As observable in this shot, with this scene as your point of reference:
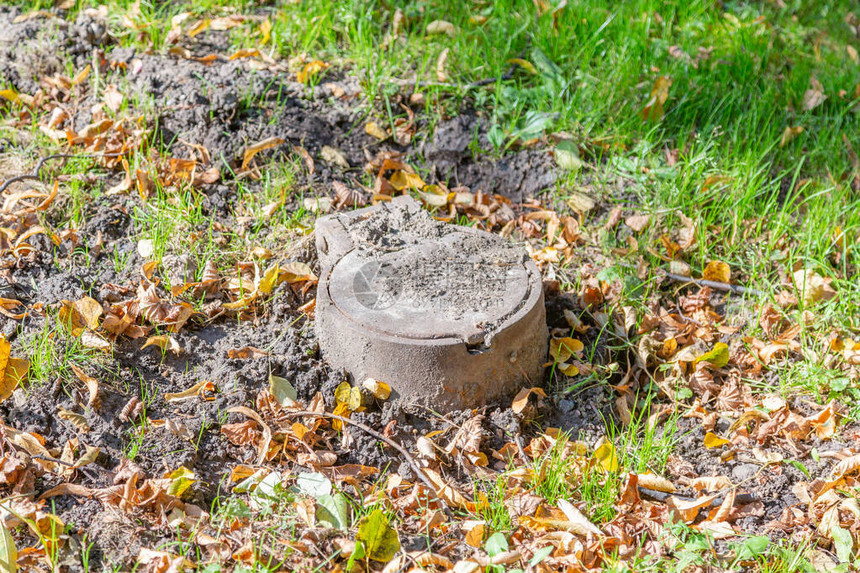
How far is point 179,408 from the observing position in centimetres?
261

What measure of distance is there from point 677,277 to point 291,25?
234 centimetres

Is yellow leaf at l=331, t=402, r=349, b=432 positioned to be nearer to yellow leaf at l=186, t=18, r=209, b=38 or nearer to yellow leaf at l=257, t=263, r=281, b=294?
yellow leaf at l=257, t=263, r=281, b=294

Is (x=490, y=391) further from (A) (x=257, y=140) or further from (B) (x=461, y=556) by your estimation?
(A) (x=257, y=140)

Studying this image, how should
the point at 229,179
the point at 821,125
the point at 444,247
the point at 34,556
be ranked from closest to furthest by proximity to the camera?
the point at 34,556 → the point at 444,247 → the point at 229,179 → the point at 821,125

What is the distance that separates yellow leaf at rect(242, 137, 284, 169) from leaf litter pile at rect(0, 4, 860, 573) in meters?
0.01

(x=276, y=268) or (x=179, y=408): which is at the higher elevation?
(x=276, y=268)

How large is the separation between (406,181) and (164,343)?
4.43 feet

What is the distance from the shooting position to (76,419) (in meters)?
2.47

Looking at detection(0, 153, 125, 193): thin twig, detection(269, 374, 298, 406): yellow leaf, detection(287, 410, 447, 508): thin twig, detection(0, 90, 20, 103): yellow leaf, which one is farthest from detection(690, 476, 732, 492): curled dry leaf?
detection(0, 90, 20, 103): yellow leaf

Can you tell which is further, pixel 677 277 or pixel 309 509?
pixel 677 277

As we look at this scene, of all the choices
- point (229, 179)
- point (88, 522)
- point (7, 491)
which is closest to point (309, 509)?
point (88, 522)

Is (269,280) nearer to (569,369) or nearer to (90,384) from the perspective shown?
(90,384)

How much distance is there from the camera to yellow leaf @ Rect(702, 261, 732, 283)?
3.32m

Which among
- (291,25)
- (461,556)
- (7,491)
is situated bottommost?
(461,556)
